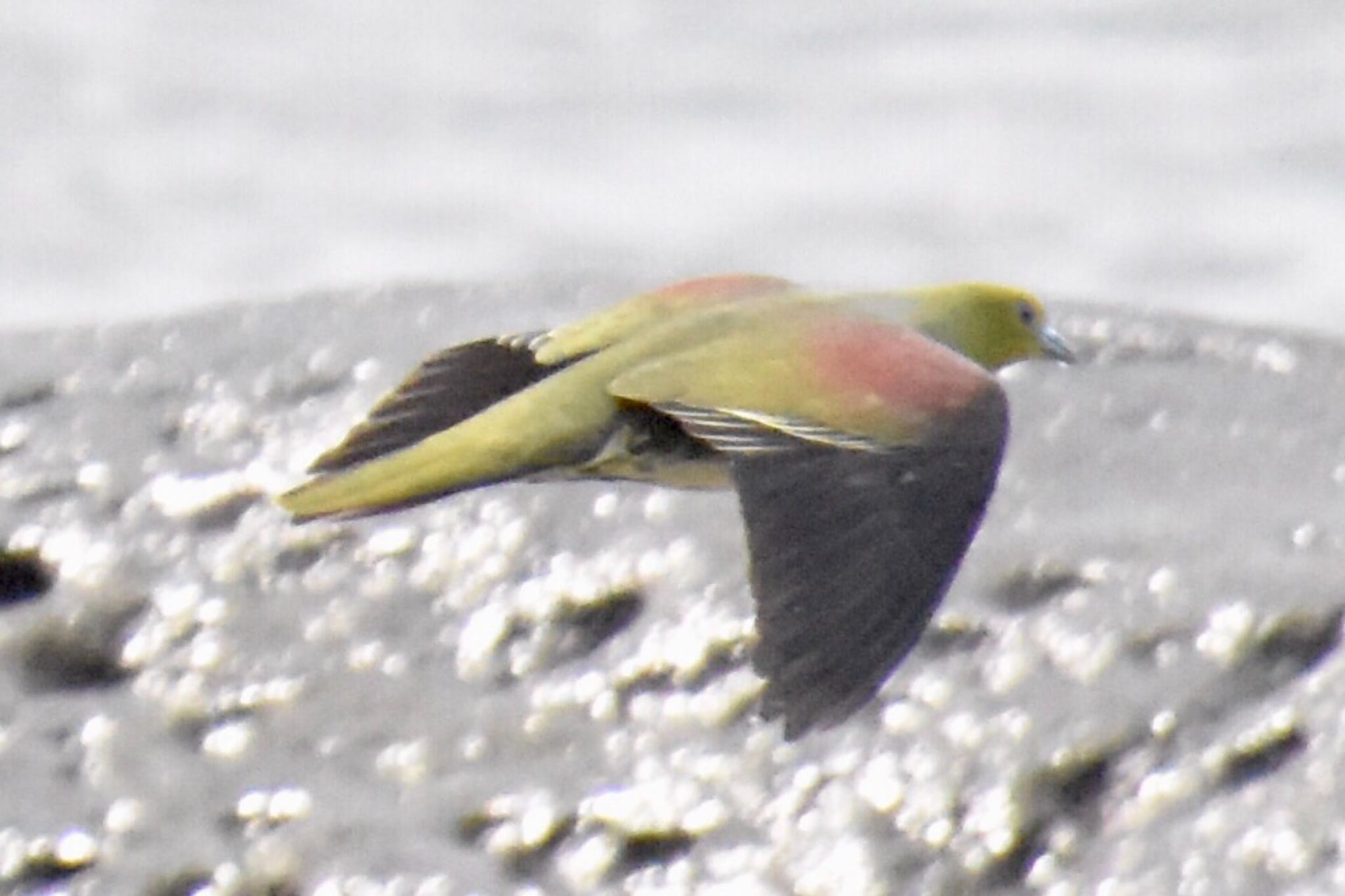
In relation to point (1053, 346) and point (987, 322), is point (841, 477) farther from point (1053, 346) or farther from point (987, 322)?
point (1053, 346)

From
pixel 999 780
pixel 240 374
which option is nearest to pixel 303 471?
pixel 240 374

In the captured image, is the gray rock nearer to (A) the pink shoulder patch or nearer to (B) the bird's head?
(B) the bird's head

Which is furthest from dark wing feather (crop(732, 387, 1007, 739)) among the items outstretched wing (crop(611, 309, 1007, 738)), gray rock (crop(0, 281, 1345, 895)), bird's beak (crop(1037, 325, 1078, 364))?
bird's beak (crop(1037, 325, 1078, 364))

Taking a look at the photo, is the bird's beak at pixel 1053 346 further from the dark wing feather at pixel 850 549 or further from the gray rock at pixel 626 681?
the dark wing feather at pixel 850 549

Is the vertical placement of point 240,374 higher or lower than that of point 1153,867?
higher

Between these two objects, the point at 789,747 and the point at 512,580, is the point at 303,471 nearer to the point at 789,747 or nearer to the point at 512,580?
the point at 512,580

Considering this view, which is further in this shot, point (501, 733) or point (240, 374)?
point (240, 374)
